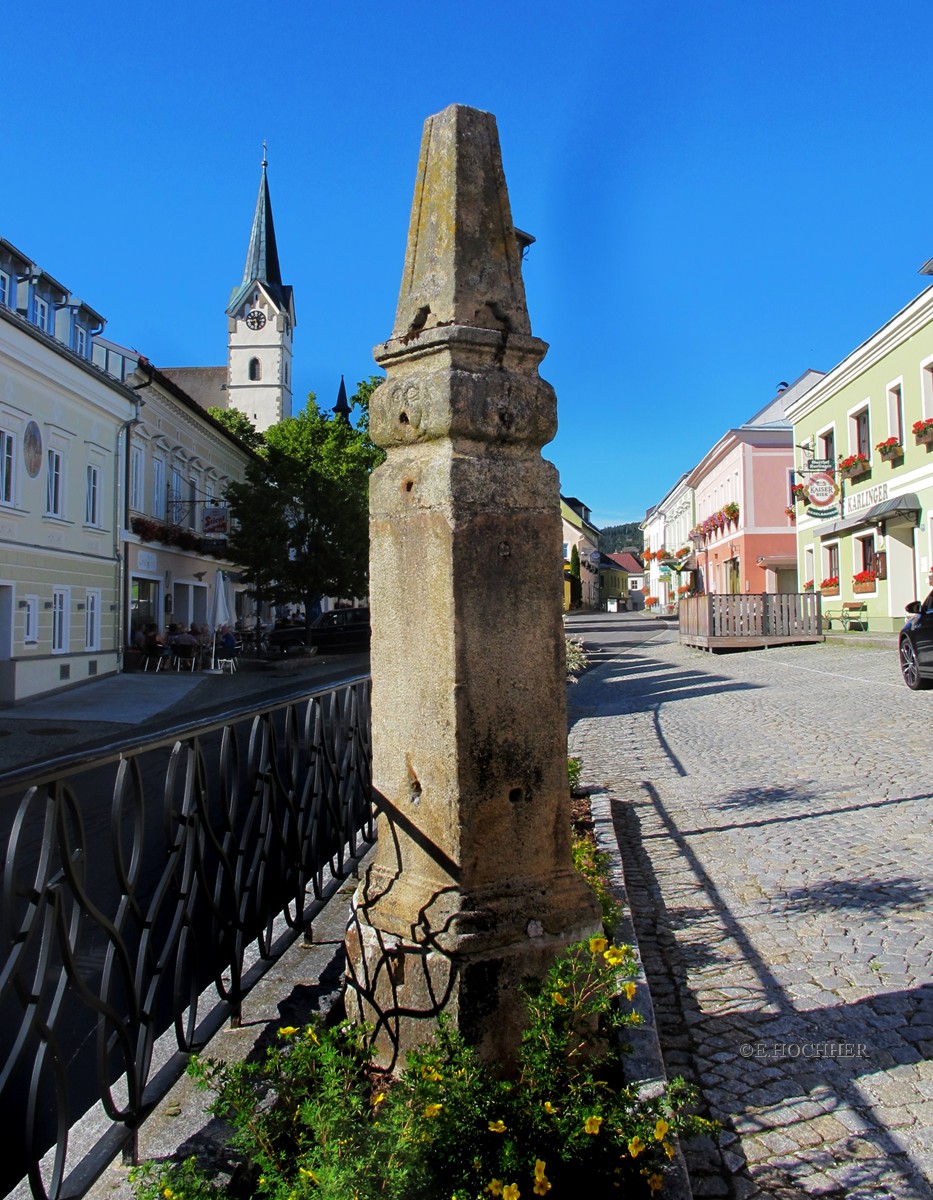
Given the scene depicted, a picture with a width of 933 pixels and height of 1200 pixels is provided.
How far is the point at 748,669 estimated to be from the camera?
739 inches

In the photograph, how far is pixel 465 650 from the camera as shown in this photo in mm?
2709

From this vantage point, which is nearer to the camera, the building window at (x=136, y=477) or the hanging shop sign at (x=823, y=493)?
the building window at (x=136, y=477)

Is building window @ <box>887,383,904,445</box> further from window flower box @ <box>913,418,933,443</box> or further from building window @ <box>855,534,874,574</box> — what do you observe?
building window @ <box>855,534,874,574</box>

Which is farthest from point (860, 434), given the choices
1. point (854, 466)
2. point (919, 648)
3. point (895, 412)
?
point (919, 648)

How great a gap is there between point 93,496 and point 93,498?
0.17 ft

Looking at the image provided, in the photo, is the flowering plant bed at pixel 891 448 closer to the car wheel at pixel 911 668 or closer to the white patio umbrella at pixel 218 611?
the car wheel at pixel 911 668

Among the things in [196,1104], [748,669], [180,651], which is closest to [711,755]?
[196,1104]

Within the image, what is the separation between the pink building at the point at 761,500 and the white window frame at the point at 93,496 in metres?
22.7

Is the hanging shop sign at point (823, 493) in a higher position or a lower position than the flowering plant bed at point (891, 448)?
lower

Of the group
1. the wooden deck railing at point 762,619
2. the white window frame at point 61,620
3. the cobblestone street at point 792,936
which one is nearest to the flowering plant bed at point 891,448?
the wooden deck railing at point 762,619

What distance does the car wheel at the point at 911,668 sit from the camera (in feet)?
42.4

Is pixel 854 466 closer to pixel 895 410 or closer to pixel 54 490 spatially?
pixel 895 410

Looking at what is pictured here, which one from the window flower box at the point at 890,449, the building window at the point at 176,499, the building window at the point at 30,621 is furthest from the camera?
the building window at the point at 176,499

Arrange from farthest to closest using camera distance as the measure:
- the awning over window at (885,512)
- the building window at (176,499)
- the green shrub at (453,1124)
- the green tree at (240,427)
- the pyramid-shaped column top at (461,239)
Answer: the green tree at (240,427), the building window at (176,499), the awning over window at (885,512), the pyramid-shaped column top at (461,239), the green shrub at (453,1124)
